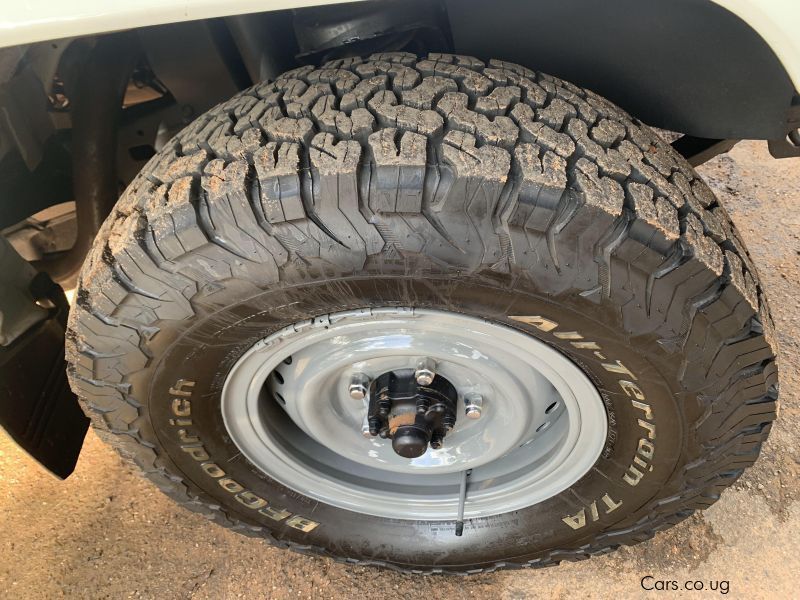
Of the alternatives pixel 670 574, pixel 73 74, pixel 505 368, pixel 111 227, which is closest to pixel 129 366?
pixel 111 227

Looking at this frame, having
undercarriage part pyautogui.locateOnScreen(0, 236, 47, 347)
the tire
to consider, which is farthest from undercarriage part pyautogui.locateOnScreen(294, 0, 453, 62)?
undercarriage part pyautogui.locateOnScreen(0, 236, 47, 347)

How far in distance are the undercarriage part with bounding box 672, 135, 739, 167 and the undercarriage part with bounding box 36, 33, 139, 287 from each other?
1.43 meters

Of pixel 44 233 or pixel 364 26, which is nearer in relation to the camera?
pixel 364 26

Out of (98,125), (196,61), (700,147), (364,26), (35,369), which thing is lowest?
(35,369)

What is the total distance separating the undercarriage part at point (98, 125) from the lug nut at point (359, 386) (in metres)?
0.83

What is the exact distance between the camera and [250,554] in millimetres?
1826

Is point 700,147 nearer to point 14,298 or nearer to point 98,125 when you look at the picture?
point 98,125

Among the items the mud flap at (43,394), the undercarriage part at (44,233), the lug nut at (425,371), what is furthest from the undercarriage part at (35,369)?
the lug nut at (425,371)

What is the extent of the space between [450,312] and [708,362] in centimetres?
46

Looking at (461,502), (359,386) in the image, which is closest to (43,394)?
(359,386)

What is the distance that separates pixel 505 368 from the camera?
1.32 meters

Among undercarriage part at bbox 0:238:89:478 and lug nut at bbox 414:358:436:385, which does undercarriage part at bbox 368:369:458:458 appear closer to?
lug nut at bbox 414:358:436:385

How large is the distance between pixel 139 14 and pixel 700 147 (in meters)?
1.42

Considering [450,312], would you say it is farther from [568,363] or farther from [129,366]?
[129,366]
